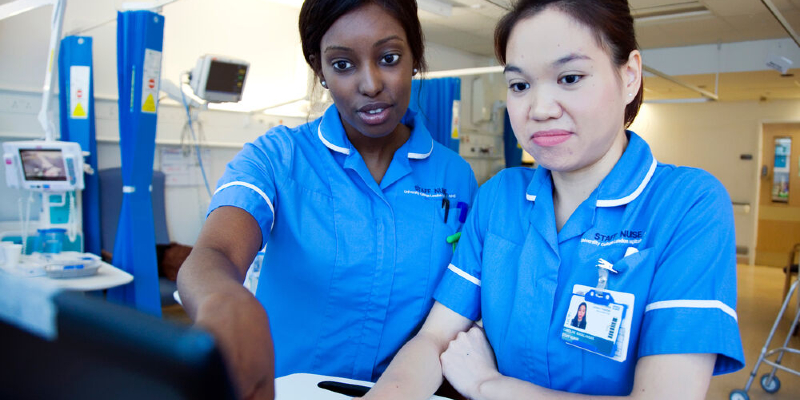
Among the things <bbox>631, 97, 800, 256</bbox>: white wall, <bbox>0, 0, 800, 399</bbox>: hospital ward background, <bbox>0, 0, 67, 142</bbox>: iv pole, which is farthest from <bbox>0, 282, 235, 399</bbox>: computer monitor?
<bbox>631, 97, 800, 256</bbox>: white wall

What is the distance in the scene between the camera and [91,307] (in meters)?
0.32

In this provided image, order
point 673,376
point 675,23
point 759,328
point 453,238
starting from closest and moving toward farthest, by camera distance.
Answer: point 673,376 < point 453,238 < point 759,328 < point 675,23

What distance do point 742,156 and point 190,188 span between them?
907 centimetres

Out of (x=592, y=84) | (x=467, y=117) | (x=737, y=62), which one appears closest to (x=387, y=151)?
(x=592, y=84)

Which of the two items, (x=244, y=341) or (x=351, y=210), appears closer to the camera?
(x=244, y=341)

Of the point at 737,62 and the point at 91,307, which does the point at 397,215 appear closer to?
the point at 91,307

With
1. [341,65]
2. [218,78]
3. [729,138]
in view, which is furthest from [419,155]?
[729,138]

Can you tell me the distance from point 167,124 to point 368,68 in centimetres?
423

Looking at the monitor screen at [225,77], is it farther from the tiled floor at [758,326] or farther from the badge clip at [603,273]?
the badge clip at [603,273]

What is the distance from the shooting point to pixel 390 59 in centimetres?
125

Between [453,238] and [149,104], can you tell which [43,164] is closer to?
[149,104]


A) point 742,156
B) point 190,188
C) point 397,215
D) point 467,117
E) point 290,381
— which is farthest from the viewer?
point 742,156

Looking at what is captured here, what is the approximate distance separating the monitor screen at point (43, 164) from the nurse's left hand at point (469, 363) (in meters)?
3.14

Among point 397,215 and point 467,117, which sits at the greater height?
point 467,117
